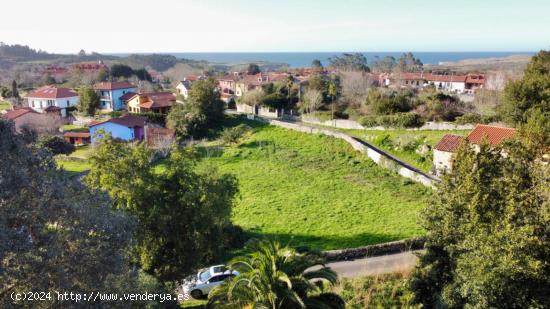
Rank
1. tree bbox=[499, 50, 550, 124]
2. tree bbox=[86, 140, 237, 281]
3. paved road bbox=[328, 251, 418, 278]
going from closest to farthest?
tree bbox=[86, 140, 237, 281] → paved road bbox=[328, 251, 418, 278] → tree bbox=[499, 50, 550, 124]

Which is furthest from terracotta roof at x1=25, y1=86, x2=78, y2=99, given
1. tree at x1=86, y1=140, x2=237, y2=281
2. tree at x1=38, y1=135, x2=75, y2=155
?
tree at x1=86, y1=140, x2=237, y2=281

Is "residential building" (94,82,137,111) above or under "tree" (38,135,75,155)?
above

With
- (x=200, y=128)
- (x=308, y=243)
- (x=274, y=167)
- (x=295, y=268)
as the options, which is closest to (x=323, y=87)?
(x=200, y=128)

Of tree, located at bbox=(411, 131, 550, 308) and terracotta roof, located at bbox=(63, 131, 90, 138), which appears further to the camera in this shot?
terracotta roof, located at bbox=(63, 131, 90, 138)

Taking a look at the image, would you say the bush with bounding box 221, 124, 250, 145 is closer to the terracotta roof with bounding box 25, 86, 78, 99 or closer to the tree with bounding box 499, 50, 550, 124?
the tree with bounding box 499, 50, 550, 124

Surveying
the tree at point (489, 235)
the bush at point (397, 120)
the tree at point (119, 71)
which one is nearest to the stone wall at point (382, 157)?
the bush at point (397, 120)

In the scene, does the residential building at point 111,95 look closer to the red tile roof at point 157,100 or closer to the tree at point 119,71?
the red tile roof at point 157,100

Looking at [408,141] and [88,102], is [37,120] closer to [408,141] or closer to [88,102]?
[88,102]
